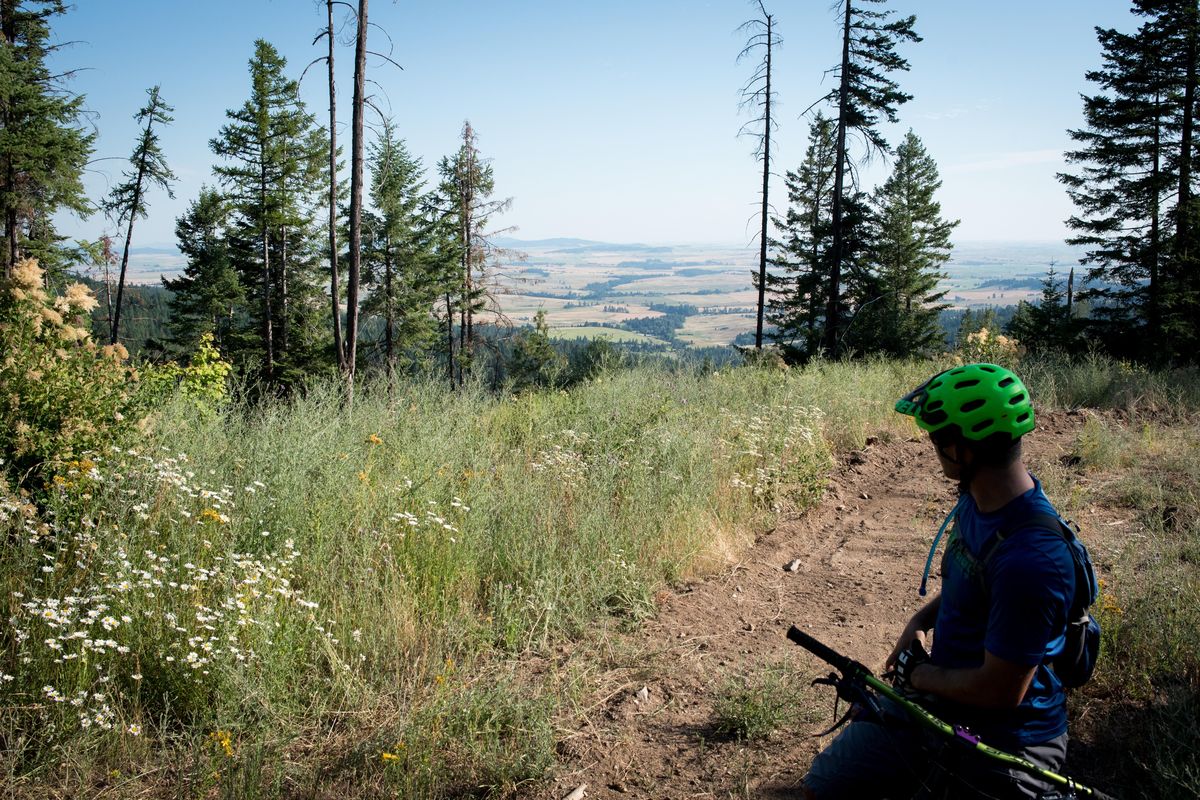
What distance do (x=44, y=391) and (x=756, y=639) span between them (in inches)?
202

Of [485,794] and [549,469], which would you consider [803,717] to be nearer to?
[485,794]

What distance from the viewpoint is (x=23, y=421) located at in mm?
4582

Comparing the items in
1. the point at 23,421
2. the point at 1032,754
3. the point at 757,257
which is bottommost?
the point at 1032,754

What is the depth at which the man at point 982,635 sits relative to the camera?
6.19 ft

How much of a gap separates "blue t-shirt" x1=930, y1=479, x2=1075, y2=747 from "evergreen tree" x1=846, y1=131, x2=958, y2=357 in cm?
2365

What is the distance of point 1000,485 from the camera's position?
2107 mm

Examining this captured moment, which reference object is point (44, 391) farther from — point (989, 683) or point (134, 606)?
point (989, 683)

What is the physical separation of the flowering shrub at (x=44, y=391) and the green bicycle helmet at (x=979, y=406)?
5171 millimetres

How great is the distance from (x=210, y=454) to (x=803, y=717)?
4.71m

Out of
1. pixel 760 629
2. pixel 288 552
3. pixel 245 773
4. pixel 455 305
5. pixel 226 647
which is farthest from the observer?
pixel 455 305

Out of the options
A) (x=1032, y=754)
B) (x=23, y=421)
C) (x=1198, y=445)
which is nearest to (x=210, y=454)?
(x=23, y=421)

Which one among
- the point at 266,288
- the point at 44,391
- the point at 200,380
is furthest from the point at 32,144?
the point at 44,391

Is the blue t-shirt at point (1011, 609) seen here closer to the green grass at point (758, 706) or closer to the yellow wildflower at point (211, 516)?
the green grass at point (758, 706)

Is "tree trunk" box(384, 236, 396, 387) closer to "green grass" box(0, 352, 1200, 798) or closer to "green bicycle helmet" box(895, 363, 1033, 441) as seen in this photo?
"green grass" box(0, 352, 1200, 798)
